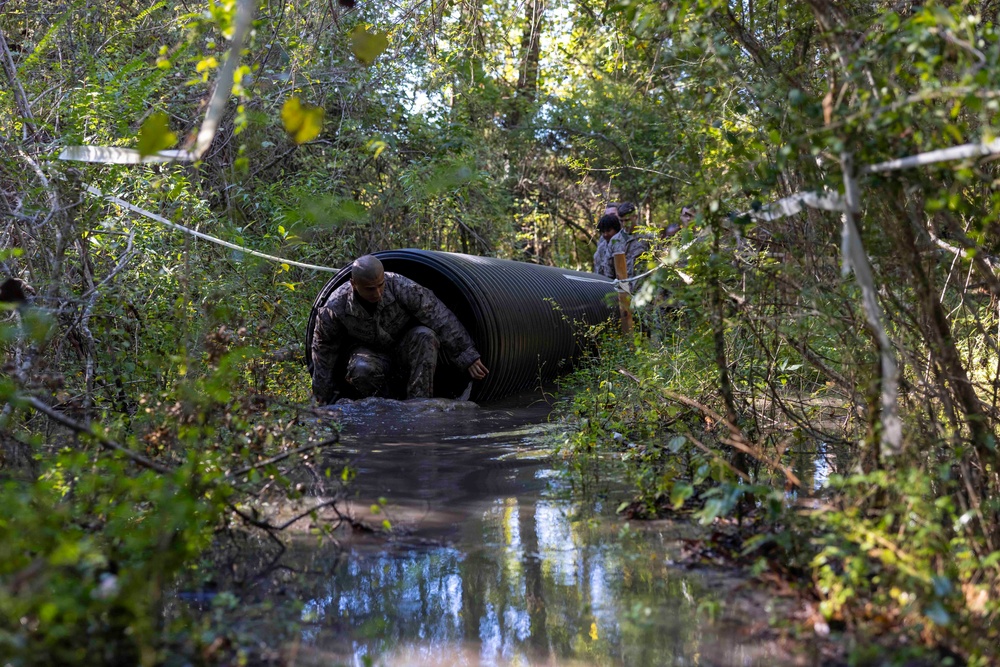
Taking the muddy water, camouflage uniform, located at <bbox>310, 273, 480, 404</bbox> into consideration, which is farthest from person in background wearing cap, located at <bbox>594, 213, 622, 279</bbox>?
the muddy water

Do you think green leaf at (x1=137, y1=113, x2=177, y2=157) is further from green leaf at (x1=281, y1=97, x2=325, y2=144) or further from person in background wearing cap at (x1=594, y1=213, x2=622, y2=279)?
person in background wearing cap at (x1=594, y1=213, x2=622, y2=279)

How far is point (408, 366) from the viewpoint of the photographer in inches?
335

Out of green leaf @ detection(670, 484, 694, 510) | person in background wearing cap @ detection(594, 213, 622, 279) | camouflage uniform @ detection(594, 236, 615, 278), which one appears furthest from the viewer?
camouflage uniform @ detection(594, 236, 615, 278)

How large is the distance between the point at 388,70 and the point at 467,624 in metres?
9.84

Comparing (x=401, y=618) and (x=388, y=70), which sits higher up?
(x=388, y=70)

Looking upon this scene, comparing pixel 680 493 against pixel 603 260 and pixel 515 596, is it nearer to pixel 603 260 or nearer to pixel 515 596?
pixel 515 596

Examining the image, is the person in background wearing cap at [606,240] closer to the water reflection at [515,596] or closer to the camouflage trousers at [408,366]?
the camouflage trousers at [408,366]

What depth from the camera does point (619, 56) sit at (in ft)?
22.5

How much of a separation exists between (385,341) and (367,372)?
34 cm

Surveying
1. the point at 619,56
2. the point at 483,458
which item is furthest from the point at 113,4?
the point at 483,458

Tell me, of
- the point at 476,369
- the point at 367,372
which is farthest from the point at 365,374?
the point at 476,369

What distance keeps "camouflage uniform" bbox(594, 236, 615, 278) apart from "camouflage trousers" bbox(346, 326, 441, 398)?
5.23m

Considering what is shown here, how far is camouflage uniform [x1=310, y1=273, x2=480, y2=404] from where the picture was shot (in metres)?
8.30

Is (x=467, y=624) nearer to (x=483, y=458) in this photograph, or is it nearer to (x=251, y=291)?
(x=483, y=458)
